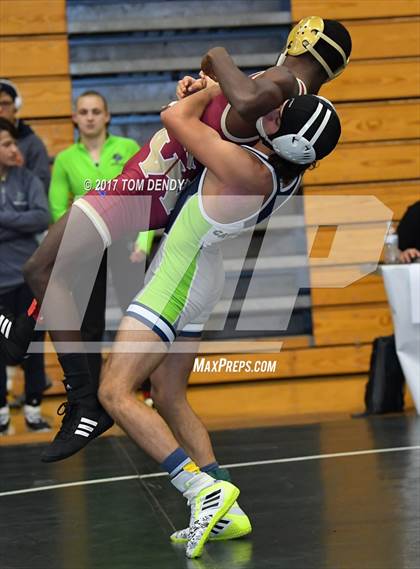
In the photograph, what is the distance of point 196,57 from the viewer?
308 inches

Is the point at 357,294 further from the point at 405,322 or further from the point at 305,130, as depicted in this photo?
the point at 305,130

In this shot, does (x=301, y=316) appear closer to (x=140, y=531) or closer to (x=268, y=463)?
(x=268, y=463)

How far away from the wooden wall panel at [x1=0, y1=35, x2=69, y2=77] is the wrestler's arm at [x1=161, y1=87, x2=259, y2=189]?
3.88m

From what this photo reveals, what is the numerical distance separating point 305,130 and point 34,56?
416 centimetres

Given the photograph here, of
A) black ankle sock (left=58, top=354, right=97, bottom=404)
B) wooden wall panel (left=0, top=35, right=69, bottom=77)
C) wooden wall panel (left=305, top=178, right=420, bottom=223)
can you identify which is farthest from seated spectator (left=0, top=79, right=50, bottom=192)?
black ankle sock (left=58, top=354, right=97, bottom=404)

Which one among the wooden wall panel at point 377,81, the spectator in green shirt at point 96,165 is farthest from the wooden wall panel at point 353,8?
the spectator in green shirt at point 96,165

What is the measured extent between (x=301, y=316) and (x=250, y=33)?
1.92 metres

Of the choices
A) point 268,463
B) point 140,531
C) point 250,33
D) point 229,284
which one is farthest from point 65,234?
point 250,33

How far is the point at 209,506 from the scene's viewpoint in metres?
3.80

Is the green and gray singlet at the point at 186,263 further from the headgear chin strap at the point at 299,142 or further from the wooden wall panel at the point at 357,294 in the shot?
the wooden wall panel at the point at 357,294

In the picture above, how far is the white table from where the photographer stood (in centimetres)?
625

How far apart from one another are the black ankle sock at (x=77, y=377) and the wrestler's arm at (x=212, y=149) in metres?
0.81

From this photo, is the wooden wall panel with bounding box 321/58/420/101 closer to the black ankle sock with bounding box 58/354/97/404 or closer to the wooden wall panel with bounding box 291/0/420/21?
the wooden wall panel with bounding box 291/0/420/21

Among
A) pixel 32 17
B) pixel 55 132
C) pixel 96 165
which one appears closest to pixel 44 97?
pixel 55 132
